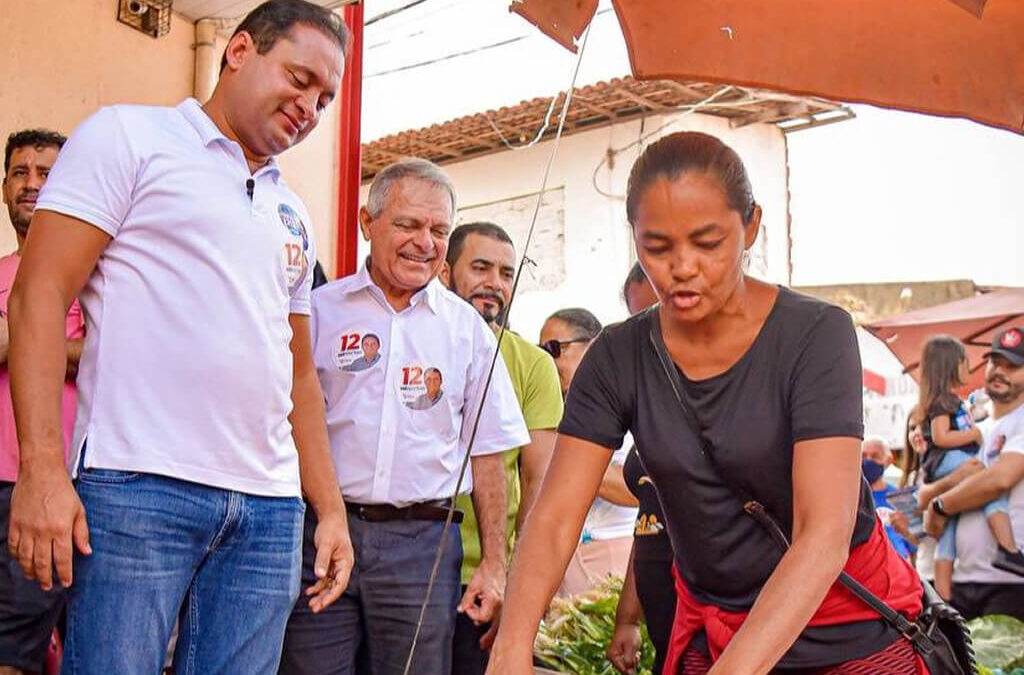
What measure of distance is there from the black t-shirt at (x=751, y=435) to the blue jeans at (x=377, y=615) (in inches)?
32.9

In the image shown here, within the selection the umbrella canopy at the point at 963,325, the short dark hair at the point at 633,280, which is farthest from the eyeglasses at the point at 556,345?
the umbrella canopy at the point at 963,325

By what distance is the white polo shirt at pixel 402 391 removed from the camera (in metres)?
2.68

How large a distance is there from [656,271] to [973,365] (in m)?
8.33

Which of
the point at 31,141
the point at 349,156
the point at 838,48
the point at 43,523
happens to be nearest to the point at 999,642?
the point at 838,48

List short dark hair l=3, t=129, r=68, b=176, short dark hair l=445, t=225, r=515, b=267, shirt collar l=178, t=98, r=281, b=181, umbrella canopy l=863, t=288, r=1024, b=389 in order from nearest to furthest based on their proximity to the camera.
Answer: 1. shirt collar l=178, t=98, r=281, b=181
2. short dark hair l=3, t=129, r=68, b=176
3. short dark hair l=445, t=225, r=515, b=267
4. umbrella canopy l=863, t=288, r=1024, b=389

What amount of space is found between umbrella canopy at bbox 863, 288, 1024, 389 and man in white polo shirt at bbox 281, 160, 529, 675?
6.25 meters

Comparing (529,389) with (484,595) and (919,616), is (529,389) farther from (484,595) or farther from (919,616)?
(919,616)

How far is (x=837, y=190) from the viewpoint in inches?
554

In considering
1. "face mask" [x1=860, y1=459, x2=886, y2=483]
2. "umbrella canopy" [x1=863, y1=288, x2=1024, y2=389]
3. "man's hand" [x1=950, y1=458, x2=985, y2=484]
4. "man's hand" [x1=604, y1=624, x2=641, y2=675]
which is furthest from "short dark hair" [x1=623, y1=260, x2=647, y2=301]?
"umbrella canopy" [x1=863, y1=288, x2=1024, y2=389]

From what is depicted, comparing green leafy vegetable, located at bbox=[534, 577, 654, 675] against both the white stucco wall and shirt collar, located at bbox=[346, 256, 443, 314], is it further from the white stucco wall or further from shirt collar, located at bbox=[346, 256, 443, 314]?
the white stucco wall

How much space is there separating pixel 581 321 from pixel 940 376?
6.92 ft

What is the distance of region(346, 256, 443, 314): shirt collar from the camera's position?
286 cm

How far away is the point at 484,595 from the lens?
109 inches

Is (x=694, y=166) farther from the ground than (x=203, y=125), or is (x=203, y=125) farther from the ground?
(x=203, y=125)
